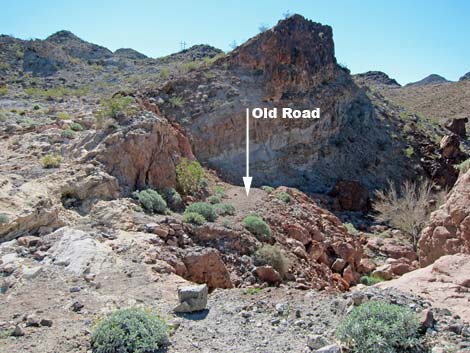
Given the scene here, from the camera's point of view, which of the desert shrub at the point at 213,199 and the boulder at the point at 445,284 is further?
the desert shrub at the point at 213,199

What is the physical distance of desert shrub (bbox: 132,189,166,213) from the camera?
421 inches

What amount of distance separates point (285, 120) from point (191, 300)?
63.8 feet

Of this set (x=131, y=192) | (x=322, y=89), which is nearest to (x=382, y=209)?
(x=322, y=89)

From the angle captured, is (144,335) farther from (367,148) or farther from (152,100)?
(367,148)

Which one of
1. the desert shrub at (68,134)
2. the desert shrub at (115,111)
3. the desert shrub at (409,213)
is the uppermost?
the desert shrub at (115,111)

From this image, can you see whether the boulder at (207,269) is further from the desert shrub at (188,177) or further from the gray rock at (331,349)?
the desert shrub at (188,177)

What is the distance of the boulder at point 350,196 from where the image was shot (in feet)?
73.8

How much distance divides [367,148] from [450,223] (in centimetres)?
2149

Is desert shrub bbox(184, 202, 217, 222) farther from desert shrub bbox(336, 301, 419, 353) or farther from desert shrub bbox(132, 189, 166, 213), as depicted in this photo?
desert shrub bbox(336, 301, 419, 353)

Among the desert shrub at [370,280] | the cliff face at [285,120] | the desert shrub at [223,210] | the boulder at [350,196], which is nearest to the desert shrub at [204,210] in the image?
the desert shrub at [223,210]

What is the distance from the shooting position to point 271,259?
9.88 metres

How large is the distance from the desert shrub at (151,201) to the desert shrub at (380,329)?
684 centimetres

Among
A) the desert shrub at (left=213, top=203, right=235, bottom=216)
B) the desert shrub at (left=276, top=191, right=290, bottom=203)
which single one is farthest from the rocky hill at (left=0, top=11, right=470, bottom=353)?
the desert shrub at (left=276, top=191, right=290, bottom=203)

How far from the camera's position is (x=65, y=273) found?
6992mm
